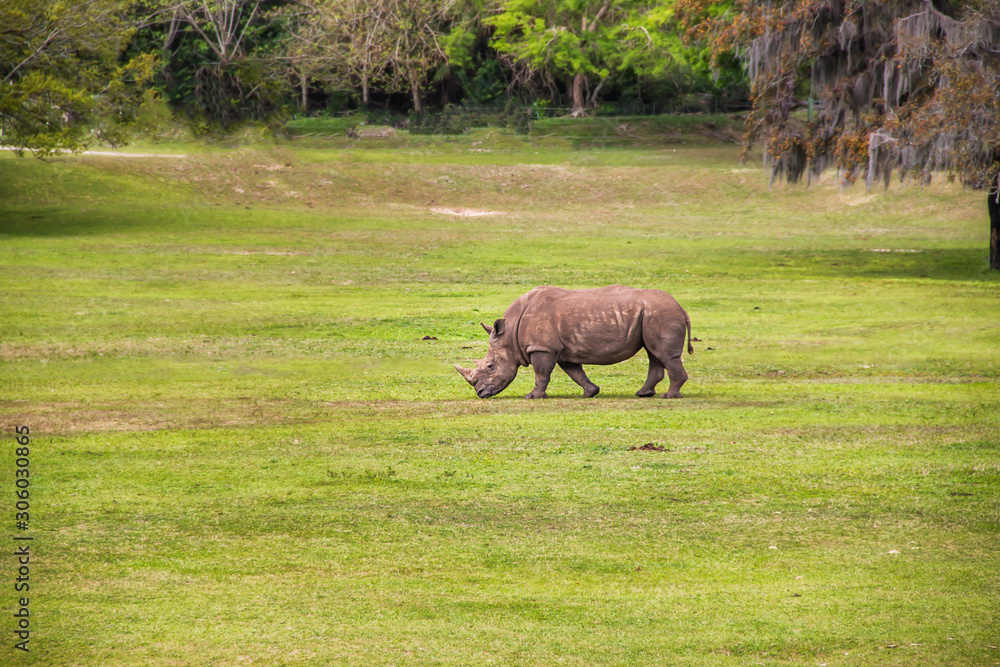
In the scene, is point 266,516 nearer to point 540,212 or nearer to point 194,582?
point 194,582

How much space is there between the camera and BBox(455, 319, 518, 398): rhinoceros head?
16.6 meters

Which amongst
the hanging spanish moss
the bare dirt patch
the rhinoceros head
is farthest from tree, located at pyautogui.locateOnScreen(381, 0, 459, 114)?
the rhinoceros head

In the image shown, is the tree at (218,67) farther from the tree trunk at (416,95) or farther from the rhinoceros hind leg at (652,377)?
the rhinoceros hind leg at (652,377)

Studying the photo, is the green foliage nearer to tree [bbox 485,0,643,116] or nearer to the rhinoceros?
tree [bbox 485,0,643,116]

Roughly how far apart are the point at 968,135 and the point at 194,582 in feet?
87.3

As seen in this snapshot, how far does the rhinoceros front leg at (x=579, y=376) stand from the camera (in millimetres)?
16812

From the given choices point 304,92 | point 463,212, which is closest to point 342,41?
point 304,92

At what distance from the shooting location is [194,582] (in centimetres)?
859

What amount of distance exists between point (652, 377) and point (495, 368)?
7.14ft

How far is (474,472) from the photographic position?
469 inches

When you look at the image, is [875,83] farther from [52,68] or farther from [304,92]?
[304,92]

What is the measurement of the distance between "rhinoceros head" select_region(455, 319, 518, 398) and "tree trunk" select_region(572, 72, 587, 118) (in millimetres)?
55195

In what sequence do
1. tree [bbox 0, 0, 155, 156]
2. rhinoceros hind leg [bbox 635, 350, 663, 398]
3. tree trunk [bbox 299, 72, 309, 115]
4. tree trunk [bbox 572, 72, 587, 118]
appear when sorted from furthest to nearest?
tree trunk [bbox 572, 72, 587, 118] → tree trunk [bbox 299, 72, 309, 115] → tree [bbox 0, 0, 155, 156] → rhinoceros hind leg [bbox 635, 350, 663, 398]

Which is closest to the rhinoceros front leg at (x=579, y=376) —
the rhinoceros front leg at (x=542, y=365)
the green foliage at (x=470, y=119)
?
the rhinoceros front leg at (x=542, y=365)
